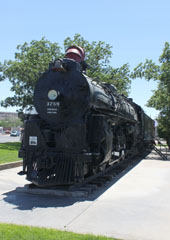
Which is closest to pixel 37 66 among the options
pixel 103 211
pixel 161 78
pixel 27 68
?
pixel 27 68

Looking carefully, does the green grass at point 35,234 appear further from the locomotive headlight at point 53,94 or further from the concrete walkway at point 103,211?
the locomotive headlight at point 53,94

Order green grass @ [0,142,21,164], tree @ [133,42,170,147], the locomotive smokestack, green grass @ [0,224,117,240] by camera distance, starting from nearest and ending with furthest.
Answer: green grass @ [0,224,117,240]
the locomotive smokestack
green grass @ [0,142,21,164]
tree @ [133,42,170,147]

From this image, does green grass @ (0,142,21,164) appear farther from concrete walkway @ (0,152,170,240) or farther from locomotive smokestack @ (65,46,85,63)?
locomotive smokestack @ (65,46,85,63)

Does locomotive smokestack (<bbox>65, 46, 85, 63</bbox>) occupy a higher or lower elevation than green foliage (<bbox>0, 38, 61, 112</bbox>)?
lower

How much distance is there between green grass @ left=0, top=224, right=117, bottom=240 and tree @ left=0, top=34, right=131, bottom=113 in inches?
910

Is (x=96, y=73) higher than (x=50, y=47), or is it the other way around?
(x=50, y=47)

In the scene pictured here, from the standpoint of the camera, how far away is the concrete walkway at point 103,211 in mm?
4820

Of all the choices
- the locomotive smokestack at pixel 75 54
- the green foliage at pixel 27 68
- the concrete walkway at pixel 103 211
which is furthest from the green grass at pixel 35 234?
the green foliage at pixel 27 68

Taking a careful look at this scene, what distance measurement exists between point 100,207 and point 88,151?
1.66 m

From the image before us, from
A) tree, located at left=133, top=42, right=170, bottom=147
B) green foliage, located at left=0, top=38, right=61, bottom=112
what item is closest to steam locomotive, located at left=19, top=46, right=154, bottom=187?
tree, located at left=133, top=42, right=170, bottom=147

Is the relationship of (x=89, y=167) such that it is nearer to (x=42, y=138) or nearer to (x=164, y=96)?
(x=42, y=138)

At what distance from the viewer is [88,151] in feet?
24.2

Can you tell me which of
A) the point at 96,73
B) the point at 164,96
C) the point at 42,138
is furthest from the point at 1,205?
the point at 96,73

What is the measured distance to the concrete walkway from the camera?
190 inches
